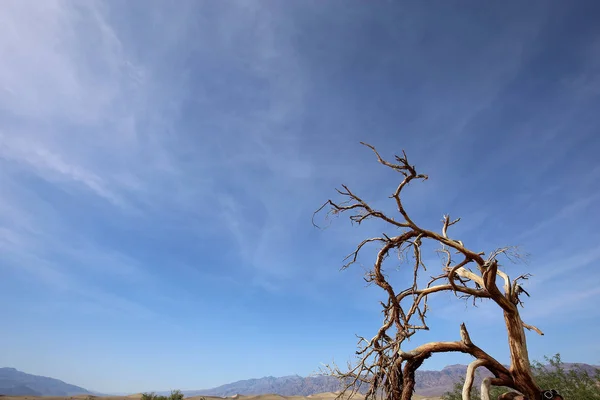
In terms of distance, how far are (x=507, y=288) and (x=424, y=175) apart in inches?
98.2

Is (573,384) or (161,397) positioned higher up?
(573,384)

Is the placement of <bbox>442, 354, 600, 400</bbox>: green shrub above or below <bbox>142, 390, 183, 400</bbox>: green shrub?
above

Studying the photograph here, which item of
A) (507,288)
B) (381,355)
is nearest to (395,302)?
(381,355)

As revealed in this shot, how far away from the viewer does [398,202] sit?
5867 mm

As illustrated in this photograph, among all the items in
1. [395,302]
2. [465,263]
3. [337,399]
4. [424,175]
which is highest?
[424,175]

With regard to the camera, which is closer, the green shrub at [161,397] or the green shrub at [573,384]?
the green shrub at [573,384]

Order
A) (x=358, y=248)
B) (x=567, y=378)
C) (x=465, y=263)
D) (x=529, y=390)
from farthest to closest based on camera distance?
1. (x=567, y=378)
2. (x=358, y=248)
3. (x=465, y=263)
4. (x=529, y=390)

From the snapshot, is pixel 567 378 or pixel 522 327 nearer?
pixel 522 327

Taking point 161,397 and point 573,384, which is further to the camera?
point 161,397

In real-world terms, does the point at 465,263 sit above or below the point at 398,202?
below

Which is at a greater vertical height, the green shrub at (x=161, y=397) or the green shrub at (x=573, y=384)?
the green shrub at (x=573, y=384)

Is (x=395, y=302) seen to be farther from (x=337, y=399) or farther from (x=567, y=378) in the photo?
(x=567, y=378)

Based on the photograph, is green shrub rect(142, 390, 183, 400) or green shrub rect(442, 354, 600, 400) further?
green shrub rect(142, 390, 183, 400)

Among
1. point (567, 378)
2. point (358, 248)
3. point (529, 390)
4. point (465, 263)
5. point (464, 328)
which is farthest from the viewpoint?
point (567, 378)
